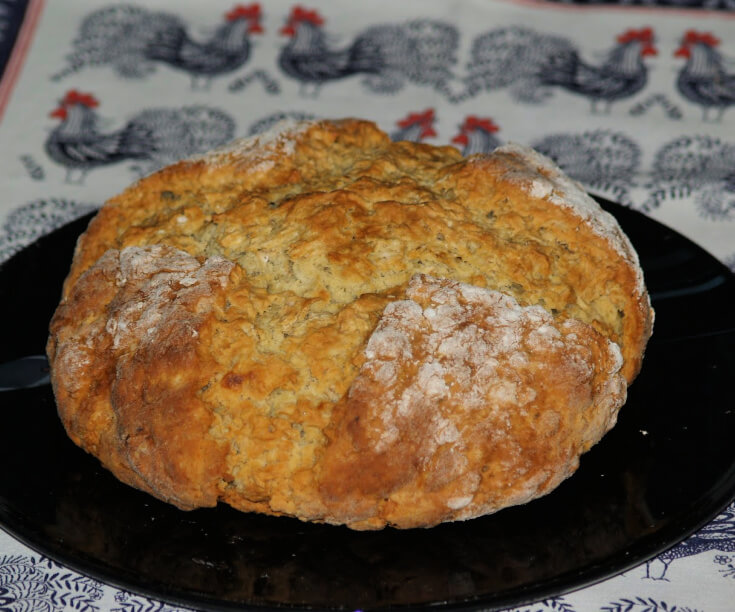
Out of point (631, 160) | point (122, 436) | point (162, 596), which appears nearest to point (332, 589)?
point (162, 596)

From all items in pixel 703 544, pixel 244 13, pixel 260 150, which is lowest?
pixel 703 544

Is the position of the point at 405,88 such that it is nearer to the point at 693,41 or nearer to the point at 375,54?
the point at 375,54

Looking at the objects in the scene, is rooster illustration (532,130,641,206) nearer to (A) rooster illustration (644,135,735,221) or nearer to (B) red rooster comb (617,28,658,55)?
(A) rooster illustration (644,135,735,221)

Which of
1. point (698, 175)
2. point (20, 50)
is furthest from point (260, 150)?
point (20, 50)

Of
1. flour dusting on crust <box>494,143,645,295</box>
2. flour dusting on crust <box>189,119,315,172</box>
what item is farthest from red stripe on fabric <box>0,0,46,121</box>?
flour dusting on crust <box>494,143,645,295</box>

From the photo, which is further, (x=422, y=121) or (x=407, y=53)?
(x=407, y=53)

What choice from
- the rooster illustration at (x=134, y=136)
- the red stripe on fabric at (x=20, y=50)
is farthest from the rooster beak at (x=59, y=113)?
the red stripe on fabric at (x=20, y=50)
